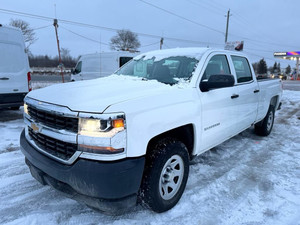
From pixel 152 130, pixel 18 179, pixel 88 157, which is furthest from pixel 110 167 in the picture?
pixel 18 179

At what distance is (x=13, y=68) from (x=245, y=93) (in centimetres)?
608

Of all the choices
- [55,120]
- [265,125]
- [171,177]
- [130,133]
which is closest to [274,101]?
[265,125]

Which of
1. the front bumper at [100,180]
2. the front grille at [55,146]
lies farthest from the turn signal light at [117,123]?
the front grille at [55,146]

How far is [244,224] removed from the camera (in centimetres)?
233

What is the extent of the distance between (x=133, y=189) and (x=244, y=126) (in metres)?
2.95

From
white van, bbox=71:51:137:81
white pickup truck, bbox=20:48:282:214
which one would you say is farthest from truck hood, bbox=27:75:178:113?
white van, bbox=71:51:137:81

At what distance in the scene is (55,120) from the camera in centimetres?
207

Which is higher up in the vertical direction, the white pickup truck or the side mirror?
the side mirror

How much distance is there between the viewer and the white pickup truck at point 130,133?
186 centimetres

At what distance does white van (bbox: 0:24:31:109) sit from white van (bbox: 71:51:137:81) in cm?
562

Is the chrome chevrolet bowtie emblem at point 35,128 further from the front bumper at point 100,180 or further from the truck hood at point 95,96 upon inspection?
the front bumper at point 100,180

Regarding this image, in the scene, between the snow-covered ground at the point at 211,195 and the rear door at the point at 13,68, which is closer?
the snow-covered ground at the point at 211,195

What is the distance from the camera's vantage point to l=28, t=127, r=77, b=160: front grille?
6.53 ft

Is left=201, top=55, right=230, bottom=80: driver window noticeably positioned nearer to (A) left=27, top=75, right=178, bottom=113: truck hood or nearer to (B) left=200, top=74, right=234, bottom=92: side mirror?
(B) left=200, top=74, right=234, bottom=92: side mirror
